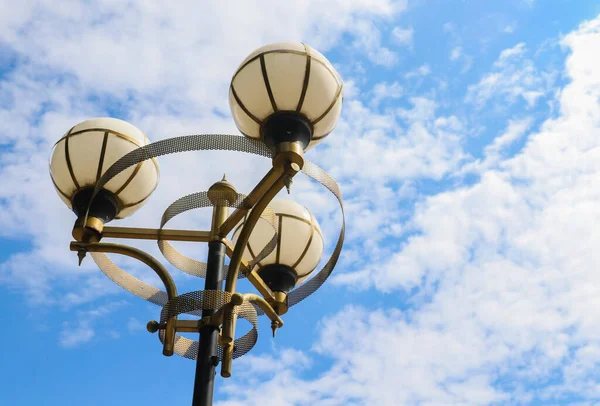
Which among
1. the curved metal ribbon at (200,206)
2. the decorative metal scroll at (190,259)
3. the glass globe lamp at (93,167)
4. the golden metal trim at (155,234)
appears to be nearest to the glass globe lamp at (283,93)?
the decorative metal scroll at (190,259)

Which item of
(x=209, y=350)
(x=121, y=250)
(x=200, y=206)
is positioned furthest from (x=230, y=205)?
(x=209, y=350)

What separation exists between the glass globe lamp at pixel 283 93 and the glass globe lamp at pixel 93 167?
108 cm

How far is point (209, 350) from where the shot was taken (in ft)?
14.6

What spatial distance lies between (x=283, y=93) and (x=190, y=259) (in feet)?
5.96

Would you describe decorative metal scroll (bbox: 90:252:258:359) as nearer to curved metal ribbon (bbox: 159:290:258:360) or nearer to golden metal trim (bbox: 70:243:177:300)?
curved metal ribbon (bbox: 159:290:258:360)

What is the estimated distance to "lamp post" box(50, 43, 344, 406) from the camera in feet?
14.9

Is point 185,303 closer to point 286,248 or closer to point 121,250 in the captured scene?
point 121,250

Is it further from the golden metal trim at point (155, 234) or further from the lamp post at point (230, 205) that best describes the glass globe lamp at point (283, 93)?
the golden metal trim at point (155, 234)

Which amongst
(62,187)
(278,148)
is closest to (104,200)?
(62,187)

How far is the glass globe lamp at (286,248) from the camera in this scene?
18.1ft

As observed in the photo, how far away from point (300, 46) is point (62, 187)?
7.00 ft

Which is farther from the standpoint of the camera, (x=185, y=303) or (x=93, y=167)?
(x=93, y=167)

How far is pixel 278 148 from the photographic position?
4.53 m

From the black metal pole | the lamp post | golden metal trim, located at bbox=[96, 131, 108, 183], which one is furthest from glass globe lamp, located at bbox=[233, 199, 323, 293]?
golden metal trim, located at bbox=[96, 131, 108, 183]
